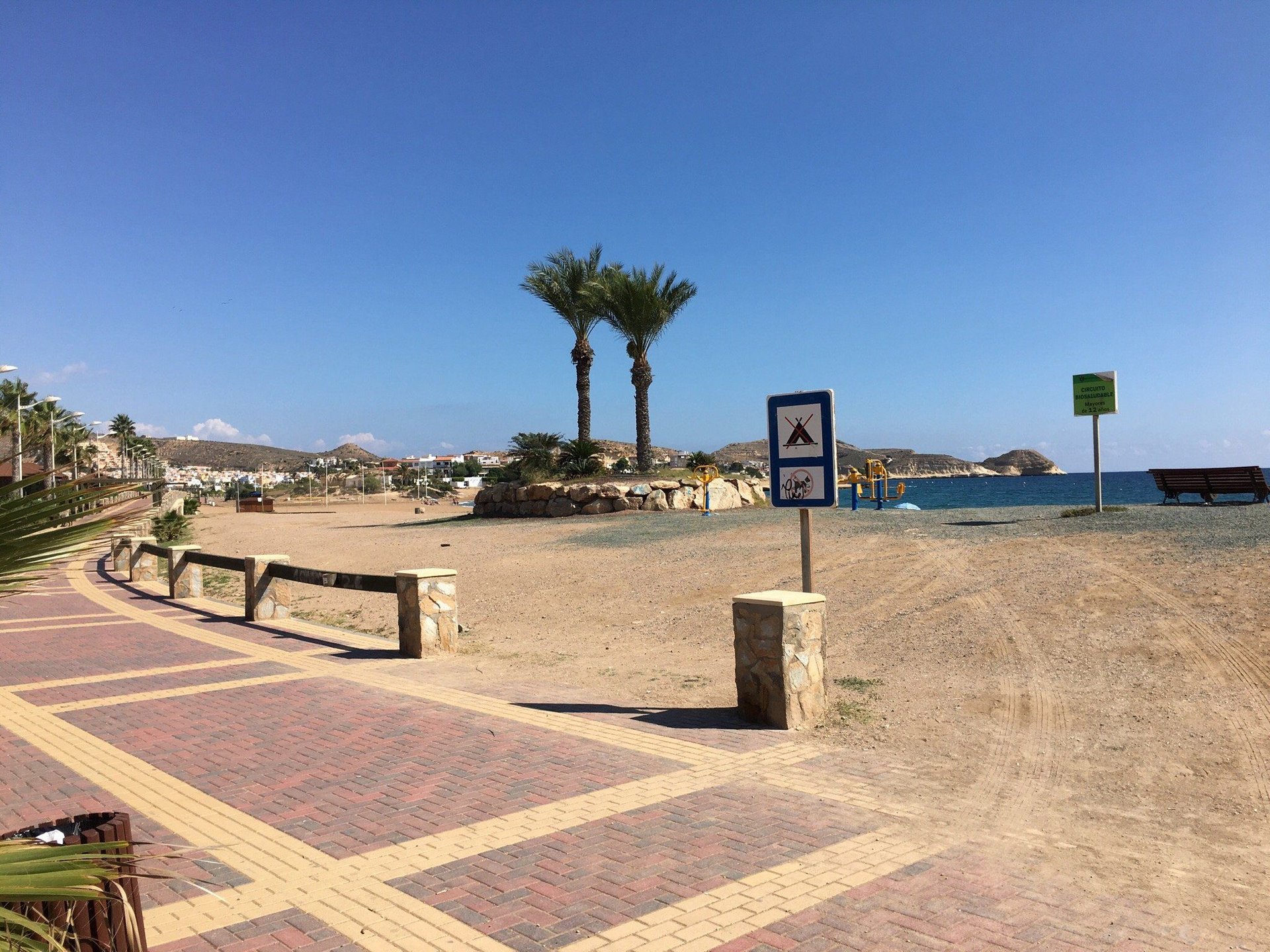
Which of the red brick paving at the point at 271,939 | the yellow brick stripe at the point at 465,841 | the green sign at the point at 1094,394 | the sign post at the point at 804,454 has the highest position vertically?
the green sign at the point at 1094,394

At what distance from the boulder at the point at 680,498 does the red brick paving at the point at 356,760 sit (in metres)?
20.7

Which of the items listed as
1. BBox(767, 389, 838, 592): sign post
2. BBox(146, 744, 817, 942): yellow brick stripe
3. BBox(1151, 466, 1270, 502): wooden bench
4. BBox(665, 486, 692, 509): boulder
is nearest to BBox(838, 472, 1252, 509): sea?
BBox(1151, 466, 1270, 502): wooden bench

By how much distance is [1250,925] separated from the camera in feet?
12.4

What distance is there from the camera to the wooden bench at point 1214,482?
20969 millimetres

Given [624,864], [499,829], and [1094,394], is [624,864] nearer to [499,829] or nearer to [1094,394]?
[499,829]

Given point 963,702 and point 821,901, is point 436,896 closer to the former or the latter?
point 821,901

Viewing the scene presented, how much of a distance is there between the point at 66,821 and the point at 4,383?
81262 mm

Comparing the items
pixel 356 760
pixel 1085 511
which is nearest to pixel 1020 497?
pixel 1085 511

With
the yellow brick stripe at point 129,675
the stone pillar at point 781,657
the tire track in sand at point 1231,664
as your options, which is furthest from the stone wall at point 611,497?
the stone pillar at point 781,657

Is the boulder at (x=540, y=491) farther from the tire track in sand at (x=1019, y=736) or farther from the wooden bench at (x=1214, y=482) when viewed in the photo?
the tire track in sand at (x=1019, y=736)

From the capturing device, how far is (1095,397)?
19828 mm

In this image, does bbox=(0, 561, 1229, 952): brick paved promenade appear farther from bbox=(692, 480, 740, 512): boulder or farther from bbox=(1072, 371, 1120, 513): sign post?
bbox=(692, 480, 740, 512): boulder

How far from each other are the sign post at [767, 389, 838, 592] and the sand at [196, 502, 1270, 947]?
68.8 inches

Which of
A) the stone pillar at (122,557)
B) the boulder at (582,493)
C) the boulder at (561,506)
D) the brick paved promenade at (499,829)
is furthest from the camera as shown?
the boulder at (561,506)
